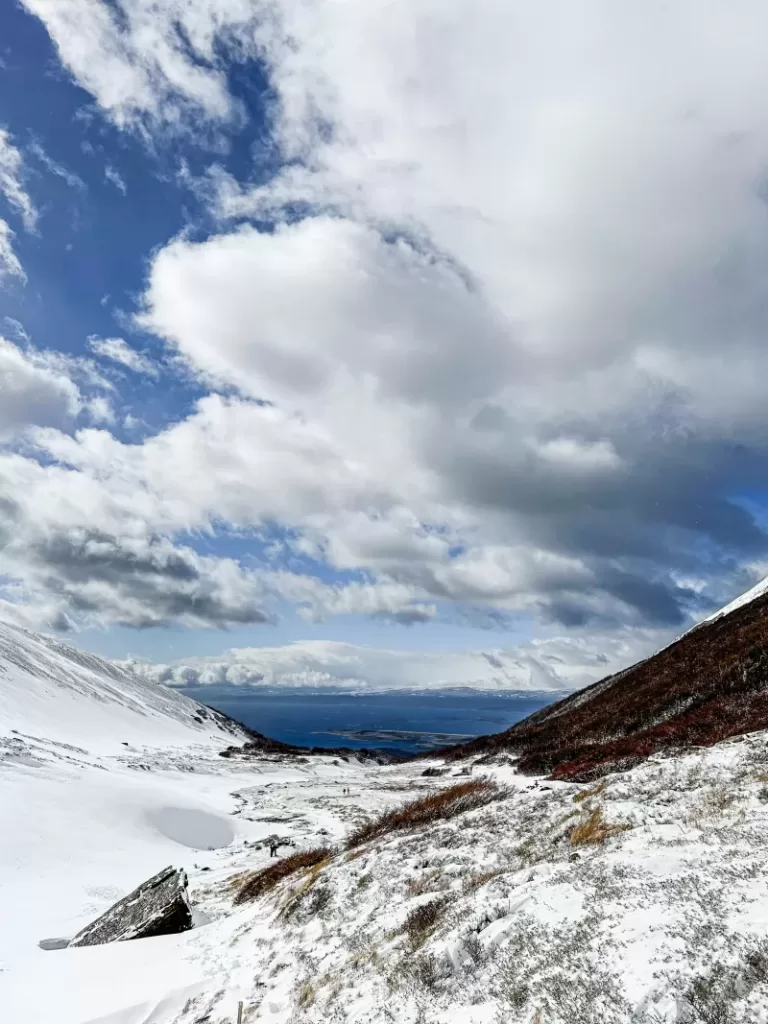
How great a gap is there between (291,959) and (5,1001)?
17.5 feet

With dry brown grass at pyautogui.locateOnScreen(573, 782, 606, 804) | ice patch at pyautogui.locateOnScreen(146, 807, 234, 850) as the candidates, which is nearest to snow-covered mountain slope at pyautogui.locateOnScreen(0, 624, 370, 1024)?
ice patch at pyautogui.locateOnScreen(146, 807, 234, 850)

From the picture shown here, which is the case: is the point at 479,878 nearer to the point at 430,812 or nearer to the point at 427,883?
the point at 427,883

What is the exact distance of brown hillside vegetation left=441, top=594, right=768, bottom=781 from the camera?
2020 centimetres

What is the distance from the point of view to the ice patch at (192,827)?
27.3m

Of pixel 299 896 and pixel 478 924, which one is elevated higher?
pixel 478 924

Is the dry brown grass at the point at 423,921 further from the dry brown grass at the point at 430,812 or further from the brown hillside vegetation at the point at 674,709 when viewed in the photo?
the brown hillside vegetation at the point at 674,709

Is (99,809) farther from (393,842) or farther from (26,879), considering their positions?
(393,842)

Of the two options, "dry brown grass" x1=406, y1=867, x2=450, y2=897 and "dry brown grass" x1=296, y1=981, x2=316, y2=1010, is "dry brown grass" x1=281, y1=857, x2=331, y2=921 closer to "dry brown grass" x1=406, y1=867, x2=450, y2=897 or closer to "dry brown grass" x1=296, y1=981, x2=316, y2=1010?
"dry brown grass" x1=406, y1=867, x2=450, y2=897

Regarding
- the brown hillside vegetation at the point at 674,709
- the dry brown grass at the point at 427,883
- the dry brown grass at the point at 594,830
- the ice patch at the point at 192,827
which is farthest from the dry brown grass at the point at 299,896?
the ice patch at the point at 192,827

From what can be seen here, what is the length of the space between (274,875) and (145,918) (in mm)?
3880

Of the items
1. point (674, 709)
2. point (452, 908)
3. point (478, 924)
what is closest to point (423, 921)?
point (452, 908)

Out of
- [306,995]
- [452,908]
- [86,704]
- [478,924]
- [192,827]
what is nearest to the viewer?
[478,924]

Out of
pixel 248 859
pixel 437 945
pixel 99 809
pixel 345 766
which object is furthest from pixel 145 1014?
pixel 345 766

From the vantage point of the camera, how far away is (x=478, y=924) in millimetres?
8094
